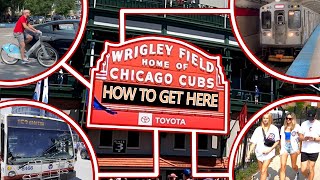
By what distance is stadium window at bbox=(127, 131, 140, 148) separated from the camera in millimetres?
10016

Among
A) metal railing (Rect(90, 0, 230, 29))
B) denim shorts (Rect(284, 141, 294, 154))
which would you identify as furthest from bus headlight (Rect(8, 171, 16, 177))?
denim shorts (Rect(284, 141, 294, 154))

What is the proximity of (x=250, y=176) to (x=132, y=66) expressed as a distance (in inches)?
111

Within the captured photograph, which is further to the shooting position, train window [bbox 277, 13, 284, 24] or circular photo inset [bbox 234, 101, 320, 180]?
train window [bbox 277, 13, 284, 24]

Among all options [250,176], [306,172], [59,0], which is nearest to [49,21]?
[59,0]

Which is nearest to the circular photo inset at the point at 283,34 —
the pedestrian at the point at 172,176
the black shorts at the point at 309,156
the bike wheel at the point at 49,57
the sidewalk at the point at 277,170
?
the black shorts at the point at 309,156

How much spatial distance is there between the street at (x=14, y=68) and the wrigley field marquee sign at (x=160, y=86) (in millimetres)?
939

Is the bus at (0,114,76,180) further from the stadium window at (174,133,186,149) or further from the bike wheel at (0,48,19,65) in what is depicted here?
the stadium window at (174,133,186,149)

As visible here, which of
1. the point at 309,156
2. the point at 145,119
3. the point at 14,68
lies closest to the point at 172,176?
the point at 145,119

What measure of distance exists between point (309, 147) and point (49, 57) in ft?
15.2

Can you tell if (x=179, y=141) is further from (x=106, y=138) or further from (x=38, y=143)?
(x=38, y=143)

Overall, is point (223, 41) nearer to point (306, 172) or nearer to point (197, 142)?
point (197, 142)

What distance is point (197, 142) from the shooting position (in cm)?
980

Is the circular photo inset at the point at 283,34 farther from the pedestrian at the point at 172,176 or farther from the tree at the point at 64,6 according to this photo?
the tree at the point at 64,6

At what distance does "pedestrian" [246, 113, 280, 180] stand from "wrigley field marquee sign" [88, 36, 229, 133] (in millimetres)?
576
